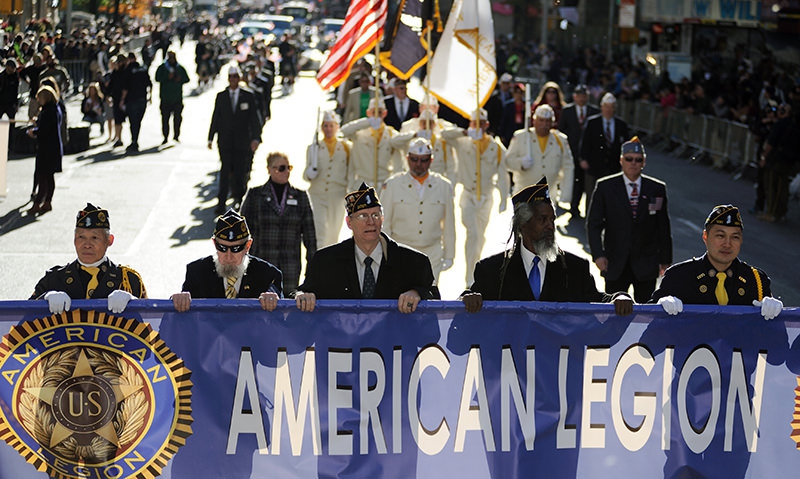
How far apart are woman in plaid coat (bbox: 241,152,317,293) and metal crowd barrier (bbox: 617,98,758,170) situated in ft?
51.1

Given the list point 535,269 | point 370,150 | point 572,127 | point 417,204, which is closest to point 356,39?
point 370,150

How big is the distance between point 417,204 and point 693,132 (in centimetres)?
1759

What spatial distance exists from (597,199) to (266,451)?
4.98 m

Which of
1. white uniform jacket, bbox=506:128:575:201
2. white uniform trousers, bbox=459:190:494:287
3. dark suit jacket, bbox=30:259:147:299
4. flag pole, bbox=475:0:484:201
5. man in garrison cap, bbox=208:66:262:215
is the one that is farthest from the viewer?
man in garrison cap, bbox=208:66:262:215

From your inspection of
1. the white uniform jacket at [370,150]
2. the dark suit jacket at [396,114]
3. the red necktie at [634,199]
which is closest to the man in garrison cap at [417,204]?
the red necktie at [634,199]

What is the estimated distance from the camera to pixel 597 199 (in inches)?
424

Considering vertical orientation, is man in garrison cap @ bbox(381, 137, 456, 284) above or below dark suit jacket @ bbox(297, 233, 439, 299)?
below

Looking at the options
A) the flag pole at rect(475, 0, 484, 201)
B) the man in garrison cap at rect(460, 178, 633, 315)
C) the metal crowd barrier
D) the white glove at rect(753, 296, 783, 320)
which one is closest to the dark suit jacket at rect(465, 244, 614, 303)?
the man in garrison cap at rect(460, 178, 633, 315)

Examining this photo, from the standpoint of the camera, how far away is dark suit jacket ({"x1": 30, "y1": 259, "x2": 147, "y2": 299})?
289 inches

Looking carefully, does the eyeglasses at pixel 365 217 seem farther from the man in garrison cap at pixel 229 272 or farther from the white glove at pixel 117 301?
the white glove at pixel 117 301

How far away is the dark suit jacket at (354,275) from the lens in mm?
7520

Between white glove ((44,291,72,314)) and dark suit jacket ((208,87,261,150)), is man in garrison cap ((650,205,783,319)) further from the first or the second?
dark suit jacket ((208,87,261,150))

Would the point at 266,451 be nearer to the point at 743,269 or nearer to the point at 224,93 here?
the point at 743,269

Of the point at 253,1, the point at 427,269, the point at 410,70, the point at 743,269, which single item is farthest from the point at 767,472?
the point at 253,1
